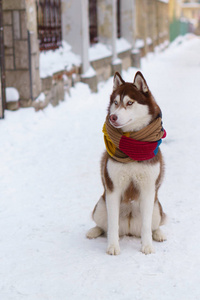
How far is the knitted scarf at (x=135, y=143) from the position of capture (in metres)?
3.35

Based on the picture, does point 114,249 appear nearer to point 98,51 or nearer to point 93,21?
point 98,51

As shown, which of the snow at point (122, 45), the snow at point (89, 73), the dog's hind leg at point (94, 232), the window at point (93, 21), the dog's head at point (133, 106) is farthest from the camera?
the snow at point (122, 45)

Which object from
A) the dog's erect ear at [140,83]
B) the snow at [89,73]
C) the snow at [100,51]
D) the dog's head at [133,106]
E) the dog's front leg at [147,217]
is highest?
the snow at [100,51]

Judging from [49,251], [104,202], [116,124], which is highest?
[116,124]

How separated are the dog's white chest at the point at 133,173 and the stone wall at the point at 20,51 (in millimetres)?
4912

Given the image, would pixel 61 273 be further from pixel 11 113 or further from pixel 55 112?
pixel 55 112

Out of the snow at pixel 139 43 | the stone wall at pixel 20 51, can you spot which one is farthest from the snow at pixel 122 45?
the stone wall at pixel 20 51

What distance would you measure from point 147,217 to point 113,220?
0.82 ft

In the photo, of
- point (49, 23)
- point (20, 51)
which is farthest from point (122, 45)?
point (20, 51)

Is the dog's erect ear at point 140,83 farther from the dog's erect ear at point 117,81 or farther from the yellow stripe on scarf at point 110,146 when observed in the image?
the yellow stripe on scarf at point 110,146

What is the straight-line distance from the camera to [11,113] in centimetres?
770

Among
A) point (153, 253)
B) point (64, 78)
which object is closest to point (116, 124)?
point (153, 253)

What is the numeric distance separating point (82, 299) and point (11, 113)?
5136 millimetres

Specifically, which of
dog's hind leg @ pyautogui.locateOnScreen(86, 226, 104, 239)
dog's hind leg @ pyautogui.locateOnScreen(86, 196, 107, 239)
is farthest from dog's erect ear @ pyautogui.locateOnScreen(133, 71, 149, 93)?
dog's hind leg @ pyautogui.locateOnScreen(86, 226, 104, 239)
